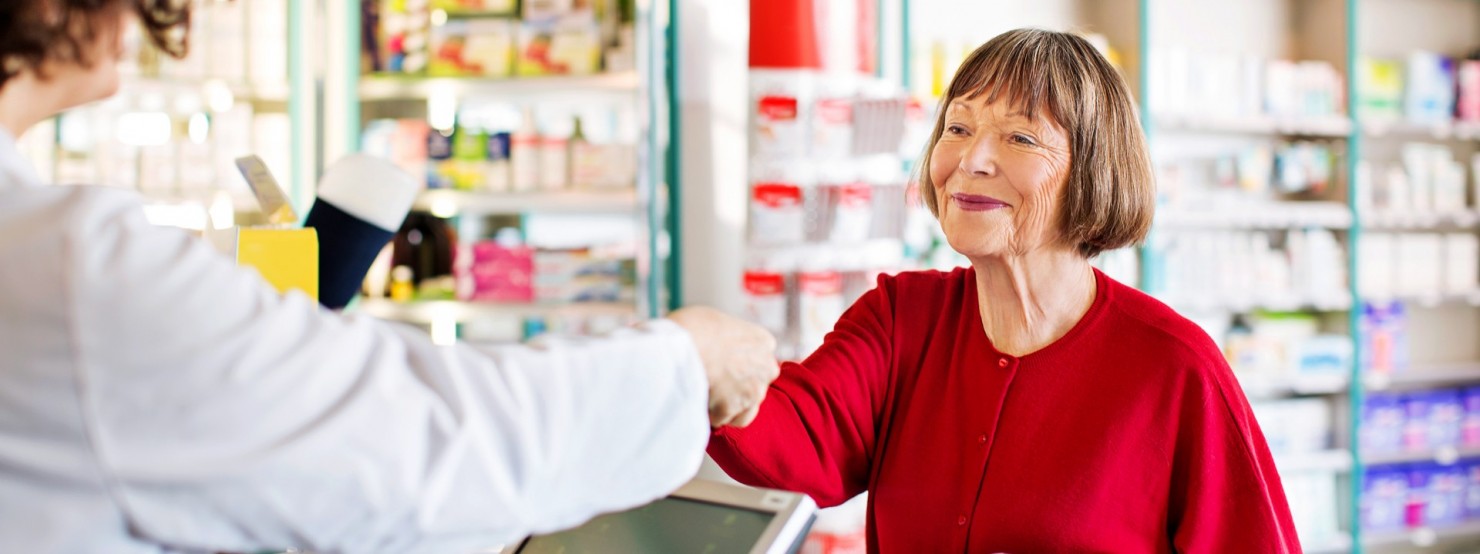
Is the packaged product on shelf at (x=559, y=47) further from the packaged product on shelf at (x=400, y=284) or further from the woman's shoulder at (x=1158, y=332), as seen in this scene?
the woman's shoulder at (x=1158, y=332)

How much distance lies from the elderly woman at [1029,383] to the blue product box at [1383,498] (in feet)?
14.0

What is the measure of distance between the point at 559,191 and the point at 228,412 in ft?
11.5

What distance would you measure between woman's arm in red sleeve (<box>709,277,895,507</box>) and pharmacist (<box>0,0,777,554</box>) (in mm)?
580

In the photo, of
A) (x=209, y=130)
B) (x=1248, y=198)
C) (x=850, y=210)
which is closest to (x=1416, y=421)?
(x=1248, y=198)

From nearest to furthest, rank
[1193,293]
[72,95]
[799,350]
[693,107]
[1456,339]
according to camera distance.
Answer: [72,95] < [799,350] < [693,107] < [1193,293] < [1456,339]

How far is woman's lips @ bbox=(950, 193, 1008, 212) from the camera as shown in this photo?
1.58 metres

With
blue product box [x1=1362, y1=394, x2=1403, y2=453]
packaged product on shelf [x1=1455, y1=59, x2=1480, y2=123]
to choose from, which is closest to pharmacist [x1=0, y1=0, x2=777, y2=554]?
blue product box [x1=1362, y1=394, x2=1403, y2=453]

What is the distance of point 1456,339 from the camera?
18.6 ft

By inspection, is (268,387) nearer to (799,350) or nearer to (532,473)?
(532,473)

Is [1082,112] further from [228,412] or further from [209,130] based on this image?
[209,130]

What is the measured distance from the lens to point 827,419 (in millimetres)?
Answer: 1565

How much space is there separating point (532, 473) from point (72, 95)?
0.45 m

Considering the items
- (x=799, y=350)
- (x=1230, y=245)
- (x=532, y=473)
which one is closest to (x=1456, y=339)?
(x=1230, y=245)

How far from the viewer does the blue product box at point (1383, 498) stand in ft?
16.6
